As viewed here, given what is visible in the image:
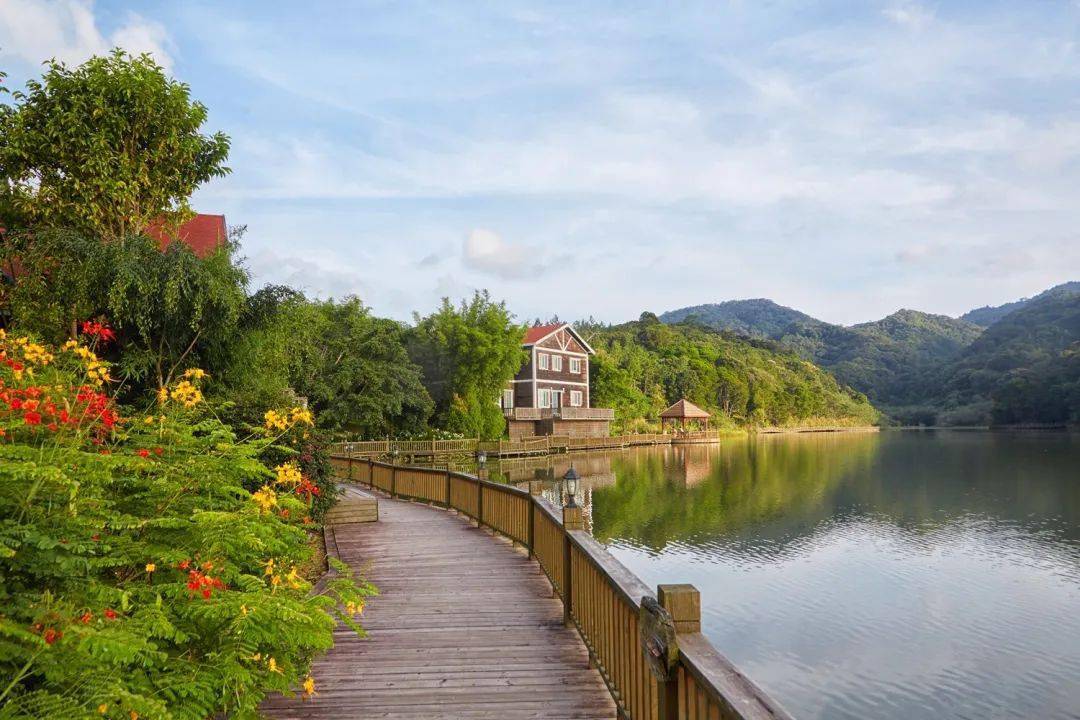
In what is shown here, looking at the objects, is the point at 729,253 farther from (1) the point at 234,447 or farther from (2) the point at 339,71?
(1) the point at 234,447

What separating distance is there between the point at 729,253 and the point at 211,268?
4195cm

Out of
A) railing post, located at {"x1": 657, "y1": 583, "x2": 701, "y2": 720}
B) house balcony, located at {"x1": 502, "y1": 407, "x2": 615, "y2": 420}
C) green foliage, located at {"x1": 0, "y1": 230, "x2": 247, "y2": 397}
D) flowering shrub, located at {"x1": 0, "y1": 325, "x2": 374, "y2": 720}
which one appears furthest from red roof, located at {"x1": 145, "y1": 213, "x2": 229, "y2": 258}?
house balcony, located at {"x1": 502, "y1": 407, "x2": 615, "y2": 420}

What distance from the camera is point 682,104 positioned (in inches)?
873

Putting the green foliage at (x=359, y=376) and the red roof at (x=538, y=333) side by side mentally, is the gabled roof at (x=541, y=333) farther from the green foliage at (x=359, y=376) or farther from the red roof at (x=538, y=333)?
the green foliage at (x=359, y=376)

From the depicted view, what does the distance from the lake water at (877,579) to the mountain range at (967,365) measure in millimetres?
66908

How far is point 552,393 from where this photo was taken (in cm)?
4981

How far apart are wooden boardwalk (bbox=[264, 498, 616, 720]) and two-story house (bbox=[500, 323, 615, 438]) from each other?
37.6 metres

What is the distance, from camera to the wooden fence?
33.2 metres

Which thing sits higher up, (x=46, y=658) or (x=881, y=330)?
(x=881, y=330)

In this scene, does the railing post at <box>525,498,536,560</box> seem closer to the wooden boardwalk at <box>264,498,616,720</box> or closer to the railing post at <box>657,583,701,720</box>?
the wooden boardwalk at <box>264,498,616,720</box>

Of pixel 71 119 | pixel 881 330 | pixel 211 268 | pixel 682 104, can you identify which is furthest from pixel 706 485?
pixel 881 330

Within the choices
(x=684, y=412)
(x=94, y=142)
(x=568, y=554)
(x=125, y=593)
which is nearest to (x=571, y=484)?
(x=568, y=554)

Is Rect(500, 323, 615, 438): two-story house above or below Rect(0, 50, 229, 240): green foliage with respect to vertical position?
below

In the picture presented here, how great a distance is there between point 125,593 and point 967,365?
128 meters
